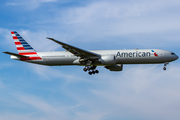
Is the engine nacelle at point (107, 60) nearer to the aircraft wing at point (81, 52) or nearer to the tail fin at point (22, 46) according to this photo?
the aircraft wing at point (81, 52)

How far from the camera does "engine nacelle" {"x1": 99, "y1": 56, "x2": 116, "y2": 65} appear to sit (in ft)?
124

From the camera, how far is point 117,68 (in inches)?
1720

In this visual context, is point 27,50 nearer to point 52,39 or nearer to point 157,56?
point 52,39

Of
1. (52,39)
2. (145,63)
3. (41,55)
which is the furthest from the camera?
(41,55)

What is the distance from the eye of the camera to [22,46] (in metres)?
44.0

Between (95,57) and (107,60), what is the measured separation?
6.54 feet

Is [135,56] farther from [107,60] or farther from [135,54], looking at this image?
[107,60]

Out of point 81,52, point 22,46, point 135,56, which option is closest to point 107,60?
point 81,52

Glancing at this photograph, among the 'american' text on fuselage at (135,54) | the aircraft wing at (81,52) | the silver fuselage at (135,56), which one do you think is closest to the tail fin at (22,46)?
the silver fuselage at (135,56)

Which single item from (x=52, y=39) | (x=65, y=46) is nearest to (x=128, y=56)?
(x=65, y=46)

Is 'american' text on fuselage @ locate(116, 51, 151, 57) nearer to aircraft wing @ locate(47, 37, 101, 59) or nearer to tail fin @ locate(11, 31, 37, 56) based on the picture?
aircraft wing @ locate(47, 37, 101, 59)

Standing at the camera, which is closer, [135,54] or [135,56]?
[135,56]

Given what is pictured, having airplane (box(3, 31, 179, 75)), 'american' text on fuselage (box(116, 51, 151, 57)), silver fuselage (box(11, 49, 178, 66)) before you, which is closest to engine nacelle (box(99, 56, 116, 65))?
airplane (box(3, 31, 179, 75))

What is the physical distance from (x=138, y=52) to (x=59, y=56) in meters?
12.6
